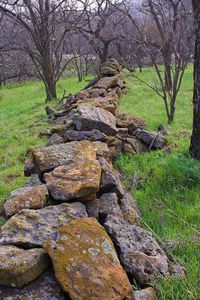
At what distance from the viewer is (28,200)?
2.72m

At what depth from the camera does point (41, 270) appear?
80.4 inches

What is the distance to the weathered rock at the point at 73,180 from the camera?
2.79 metres

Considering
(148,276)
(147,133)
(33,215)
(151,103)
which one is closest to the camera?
(148,276)

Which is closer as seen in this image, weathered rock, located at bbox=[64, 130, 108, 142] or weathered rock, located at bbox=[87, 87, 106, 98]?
weathered rock, located at bbox=[64, 130, 108, 142]

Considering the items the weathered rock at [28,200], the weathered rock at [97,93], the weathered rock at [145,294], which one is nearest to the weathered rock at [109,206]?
the weathered rock at [28,200]

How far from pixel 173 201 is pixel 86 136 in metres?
1.27

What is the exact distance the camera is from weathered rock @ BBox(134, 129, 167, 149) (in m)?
4.83

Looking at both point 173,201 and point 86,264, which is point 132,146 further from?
point 86,264

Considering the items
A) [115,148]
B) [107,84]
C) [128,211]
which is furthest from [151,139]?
[107,84]

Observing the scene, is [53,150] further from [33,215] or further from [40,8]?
[40,8]

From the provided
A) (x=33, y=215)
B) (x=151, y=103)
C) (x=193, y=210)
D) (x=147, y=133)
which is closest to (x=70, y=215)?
(x=33, y=215)

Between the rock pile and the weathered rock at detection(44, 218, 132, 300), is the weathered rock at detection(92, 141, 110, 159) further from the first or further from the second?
the weathered rock at detection(44, 218, 132, 300)

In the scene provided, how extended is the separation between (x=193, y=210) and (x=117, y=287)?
1.49m

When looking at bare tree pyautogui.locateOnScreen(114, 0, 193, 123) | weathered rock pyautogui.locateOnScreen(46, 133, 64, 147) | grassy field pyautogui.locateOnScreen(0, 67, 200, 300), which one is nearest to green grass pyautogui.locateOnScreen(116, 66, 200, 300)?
grassy field pyautogui.locateOnScreen(0, 67, 200, 300)
